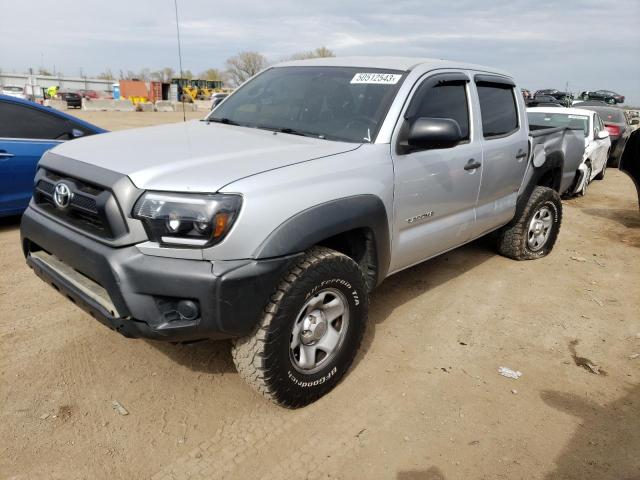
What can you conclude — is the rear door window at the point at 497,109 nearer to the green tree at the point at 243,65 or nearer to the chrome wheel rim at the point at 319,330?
the chrome wheel rim at the point at 319,330

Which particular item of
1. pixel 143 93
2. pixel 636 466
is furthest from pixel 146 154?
pixel 143 93

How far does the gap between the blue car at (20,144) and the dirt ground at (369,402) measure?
1464 mm

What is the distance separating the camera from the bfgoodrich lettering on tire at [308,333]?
2.44 meters

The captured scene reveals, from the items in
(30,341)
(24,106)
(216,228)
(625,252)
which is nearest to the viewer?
(216,228)

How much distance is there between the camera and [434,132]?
2.94m

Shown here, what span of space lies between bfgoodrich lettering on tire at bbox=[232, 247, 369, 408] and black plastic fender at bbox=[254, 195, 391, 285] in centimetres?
14

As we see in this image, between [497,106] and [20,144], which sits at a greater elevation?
[497,106]

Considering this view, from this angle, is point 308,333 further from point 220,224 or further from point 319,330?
point 220,224

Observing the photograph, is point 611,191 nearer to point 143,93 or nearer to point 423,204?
point 423,204

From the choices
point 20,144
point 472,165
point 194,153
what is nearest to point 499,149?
point 472,165

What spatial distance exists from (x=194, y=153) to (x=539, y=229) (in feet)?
13.5

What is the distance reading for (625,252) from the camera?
19.7 ft

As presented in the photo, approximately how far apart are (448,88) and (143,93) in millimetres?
52035

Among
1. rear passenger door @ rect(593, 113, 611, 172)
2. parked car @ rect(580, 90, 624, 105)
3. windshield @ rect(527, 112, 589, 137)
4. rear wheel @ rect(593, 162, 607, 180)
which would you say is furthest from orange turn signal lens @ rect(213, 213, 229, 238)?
parked car @ rect(580, 90, 624, 105)
